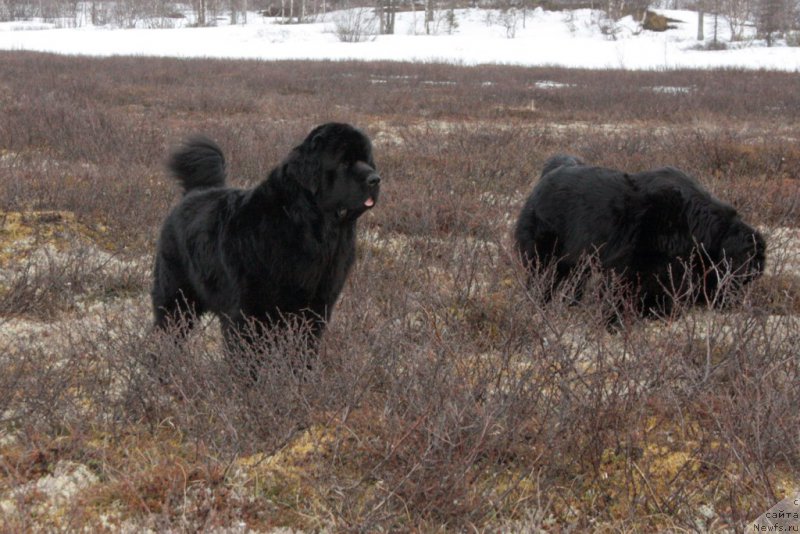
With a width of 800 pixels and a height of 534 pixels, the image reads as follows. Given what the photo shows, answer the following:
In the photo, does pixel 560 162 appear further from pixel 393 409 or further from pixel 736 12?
pixel 736 12

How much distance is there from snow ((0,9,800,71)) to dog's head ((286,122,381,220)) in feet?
87.1

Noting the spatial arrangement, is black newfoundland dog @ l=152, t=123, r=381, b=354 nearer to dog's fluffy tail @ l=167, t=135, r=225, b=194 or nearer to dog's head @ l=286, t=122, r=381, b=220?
dog's head @ l=286, t=122, r=381, b=220

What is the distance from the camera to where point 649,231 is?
15.4 ft

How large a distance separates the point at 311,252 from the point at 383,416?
3.01 feet

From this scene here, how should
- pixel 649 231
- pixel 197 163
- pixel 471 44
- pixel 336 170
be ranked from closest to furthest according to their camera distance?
pixel 336 170 < pixel 197 163 < pixel 649 231 < pixel 471 44

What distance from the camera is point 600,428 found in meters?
2.89

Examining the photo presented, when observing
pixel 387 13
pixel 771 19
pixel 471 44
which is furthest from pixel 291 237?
pixel 387 13

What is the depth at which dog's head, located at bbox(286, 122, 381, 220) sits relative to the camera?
3.38 meters

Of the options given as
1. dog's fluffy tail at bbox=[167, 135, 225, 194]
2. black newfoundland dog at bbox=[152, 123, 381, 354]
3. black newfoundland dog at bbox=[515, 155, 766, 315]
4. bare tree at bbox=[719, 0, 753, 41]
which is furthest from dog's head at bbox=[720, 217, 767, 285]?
bare tree at bbox=[719, 0, 753, 41]

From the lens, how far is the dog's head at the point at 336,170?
338 centimetres

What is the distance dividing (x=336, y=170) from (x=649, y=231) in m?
2.33

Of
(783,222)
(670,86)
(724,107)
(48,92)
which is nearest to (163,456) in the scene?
(783,222)

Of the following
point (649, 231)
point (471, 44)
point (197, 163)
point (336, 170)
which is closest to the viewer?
point (336, 170)

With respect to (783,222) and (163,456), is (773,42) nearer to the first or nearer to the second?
(783,222)
